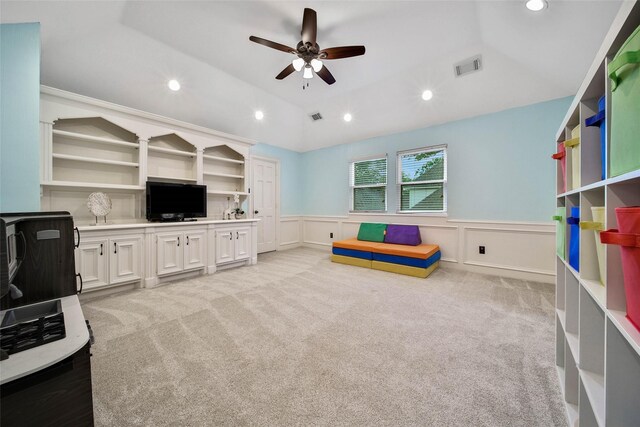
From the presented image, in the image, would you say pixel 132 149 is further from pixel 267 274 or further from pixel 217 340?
pixel 217 340

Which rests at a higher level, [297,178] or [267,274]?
[297,178]

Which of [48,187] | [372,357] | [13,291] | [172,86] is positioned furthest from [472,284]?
[48,187]

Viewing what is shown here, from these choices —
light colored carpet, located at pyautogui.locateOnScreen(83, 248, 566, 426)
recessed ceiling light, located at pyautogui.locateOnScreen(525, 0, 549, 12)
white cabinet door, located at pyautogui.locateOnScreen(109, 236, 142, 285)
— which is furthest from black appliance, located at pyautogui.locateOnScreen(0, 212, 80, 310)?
recessed ceiling light, located at pyautogui.locateOnScreen(525, 0, 549, 12)

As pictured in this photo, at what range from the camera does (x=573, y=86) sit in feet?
10.4

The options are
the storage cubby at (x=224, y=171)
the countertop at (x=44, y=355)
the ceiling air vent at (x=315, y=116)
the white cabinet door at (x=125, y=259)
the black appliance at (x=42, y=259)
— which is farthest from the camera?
the ceiling air vent at (x=315, y=116)

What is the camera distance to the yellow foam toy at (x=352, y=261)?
14.4ft

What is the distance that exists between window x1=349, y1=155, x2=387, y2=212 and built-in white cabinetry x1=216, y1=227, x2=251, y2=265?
2.52 metres

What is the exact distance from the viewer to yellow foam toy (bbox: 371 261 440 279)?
380 centimetres

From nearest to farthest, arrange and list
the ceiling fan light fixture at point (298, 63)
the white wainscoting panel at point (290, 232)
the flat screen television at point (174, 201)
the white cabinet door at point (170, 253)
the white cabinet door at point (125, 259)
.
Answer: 1. the ceiling fan light fixture at point (298, 63)
2. the white cabinet door at point (125, 259)
3. the white cabinet door at point (170, 253)
4. the flat screen television at point (174, 201)
5. the white wainscoting panel at point (290, 232)

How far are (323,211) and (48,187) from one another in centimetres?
476

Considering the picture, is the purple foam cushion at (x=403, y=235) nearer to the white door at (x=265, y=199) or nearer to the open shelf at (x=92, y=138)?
the white door at (x=265, y=199)

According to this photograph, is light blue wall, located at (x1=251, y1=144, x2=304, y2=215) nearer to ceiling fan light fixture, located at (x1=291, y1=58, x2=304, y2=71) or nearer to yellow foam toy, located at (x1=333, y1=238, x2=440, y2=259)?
yellow foam toy, located at (x1=333, y1=238, x2=440, y2=259)

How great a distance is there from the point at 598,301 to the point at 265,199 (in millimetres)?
5576

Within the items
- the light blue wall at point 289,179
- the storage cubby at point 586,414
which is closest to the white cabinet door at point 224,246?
the light blue wall at point 289,179
